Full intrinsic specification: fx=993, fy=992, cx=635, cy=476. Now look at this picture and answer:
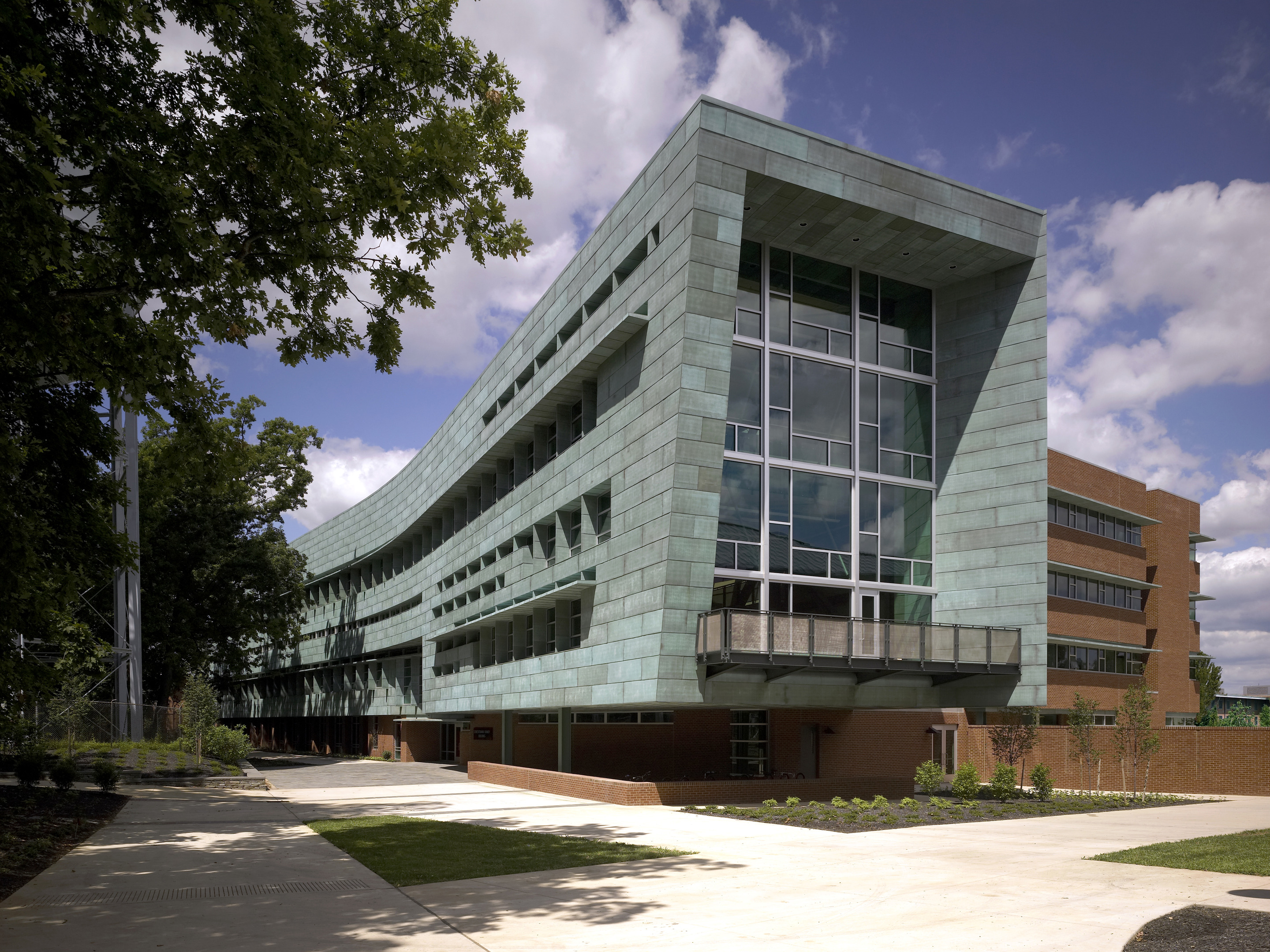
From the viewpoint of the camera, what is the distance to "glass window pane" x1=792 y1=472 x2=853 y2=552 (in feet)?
90.1

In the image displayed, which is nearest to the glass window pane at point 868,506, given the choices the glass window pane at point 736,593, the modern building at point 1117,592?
the glass window pane at point 736,593

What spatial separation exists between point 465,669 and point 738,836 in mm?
26453

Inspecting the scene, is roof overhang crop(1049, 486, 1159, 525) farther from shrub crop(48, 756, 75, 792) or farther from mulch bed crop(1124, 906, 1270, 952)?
shrub crop(48, 756, 75, 792)

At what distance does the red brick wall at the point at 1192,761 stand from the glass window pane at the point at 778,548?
42.4 feet

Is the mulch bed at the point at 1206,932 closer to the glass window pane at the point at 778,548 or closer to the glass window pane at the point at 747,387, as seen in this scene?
the glass window pane at the point at 778,548

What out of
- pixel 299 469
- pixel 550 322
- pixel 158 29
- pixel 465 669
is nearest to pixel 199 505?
pixel 299 469

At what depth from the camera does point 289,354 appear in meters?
13.7

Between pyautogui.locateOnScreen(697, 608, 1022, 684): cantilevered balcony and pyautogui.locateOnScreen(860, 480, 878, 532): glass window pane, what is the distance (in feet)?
10.0

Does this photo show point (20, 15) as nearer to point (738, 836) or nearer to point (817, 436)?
point (738, 836)

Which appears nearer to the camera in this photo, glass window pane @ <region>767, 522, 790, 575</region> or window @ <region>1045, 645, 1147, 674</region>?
glass window pane @ <region>767, 522, 790, 575</region>

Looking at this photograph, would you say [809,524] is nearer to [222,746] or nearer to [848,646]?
[848,646]

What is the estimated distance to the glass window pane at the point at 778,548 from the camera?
26.7 meters

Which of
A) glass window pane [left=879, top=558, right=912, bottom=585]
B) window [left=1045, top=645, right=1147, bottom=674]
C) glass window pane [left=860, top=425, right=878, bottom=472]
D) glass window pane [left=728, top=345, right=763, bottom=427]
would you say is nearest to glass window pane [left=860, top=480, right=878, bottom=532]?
glass window pane [left=860, top=425, right=878, bottom=472]

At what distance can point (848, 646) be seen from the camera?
24688mm
